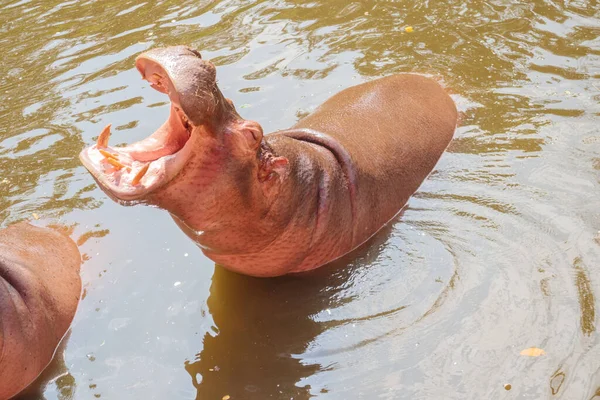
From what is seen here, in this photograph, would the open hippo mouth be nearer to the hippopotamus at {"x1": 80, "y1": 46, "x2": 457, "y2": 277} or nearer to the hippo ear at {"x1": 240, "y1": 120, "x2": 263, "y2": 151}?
the hippopotamus at {"x1": 80, "y1": 46, "x2": 457, "y2": 277}

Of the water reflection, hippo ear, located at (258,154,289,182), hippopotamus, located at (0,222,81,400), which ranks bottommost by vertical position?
the water reflection

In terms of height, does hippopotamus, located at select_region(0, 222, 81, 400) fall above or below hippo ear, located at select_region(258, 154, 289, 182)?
below

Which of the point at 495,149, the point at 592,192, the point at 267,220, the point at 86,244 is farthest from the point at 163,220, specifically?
the point at 592,192

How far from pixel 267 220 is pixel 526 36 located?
4143 mm

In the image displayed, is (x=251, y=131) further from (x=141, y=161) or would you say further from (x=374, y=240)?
(x=374, y=240)

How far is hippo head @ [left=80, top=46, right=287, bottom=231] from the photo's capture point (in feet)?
11.2

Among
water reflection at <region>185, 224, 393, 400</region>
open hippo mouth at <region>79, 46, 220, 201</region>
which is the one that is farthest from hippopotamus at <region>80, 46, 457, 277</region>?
water reflection at <region>185, 224, 393, 400</region>

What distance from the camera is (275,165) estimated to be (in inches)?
159

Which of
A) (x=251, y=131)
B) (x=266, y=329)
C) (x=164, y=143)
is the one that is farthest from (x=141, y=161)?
(x=266, y=329)

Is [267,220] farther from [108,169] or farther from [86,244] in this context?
[86,244]

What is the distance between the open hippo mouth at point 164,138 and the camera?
339 centimetres

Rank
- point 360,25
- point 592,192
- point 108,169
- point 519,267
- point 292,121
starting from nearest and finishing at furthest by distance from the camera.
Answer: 1. point 108,169
2. point 519,267
3. point 592,192
4. point 292,121
5. point 360,25

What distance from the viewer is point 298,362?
164 inches

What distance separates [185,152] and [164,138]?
26 cm
